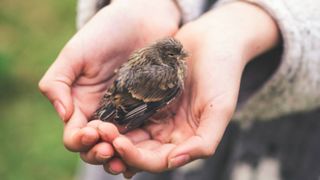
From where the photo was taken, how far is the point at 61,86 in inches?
124

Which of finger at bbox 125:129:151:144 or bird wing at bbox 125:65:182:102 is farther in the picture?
bird wing at bbox 125:65:182:102

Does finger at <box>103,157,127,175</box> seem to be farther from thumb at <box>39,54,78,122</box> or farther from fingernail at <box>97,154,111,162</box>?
thumb at <box>39,54,78,122</box>

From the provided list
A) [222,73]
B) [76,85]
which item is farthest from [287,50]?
[76,85]

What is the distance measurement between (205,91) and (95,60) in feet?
1.90

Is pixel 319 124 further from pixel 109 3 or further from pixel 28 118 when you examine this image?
pixel 28 118

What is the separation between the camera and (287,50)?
3.42 metres

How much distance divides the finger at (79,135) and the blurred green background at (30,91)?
8.62 ft

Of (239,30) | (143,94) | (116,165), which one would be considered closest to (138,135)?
(143,94)

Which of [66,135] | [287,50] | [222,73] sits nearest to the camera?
[66,135]

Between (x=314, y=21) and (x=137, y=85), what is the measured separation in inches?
36.4

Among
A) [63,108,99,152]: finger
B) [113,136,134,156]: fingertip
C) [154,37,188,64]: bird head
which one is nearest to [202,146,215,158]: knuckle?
[113,136,134,156]: fingertip

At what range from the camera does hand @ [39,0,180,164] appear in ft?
9.68

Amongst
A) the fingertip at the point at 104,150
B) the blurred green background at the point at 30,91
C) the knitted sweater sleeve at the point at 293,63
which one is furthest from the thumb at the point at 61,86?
the blurred green background at the point at 30,91

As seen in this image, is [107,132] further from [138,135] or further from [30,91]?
[30,91]
